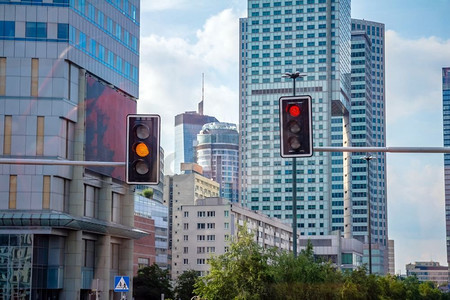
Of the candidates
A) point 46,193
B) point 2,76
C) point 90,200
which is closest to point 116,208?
point 90,200

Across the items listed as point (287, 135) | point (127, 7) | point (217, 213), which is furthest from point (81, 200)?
point (217, 213)

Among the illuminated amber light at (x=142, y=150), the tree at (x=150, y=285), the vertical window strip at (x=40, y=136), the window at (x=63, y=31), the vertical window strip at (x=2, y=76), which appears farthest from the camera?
the tree at (x=150, y=285)

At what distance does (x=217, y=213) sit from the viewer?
181 m

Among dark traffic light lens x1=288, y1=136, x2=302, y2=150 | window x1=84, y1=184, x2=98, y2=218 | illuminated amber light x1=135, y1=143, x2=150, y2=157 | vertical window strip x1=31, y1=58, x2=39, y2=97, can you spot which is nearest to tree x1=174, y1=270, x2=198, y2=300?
window x1=84, y1=184, x2=98, y2=218

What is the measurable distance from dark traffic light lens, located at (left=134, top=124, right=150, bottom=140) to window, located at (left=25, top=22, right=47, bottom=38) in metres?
68.0

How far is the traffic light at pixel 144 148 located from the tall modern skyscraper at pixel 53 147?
63.5m

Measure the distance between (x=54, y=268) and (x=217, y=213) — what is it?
99.8 m

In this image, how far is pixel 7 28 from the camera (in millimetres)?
82688

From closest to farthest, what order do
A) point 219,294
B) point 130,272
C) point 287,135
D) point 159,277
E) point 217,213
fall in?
point 287,135 → point 219,294 → point 130,272 → point 159,277 → point 217,213

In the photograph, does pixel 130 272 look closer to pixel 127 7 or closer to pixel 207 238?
pixel 127 7

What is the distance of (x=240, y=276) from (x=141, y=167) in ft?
104

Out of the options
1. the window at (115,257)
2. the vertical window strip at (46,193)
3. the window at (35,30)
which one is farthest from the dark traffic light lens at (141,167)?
the window at (115,257)

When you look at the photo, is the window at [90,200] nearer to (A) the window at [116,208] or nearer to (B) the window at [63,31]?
(A) the window at [116,208]

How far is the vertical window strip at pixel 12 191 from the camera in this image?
80.2m
